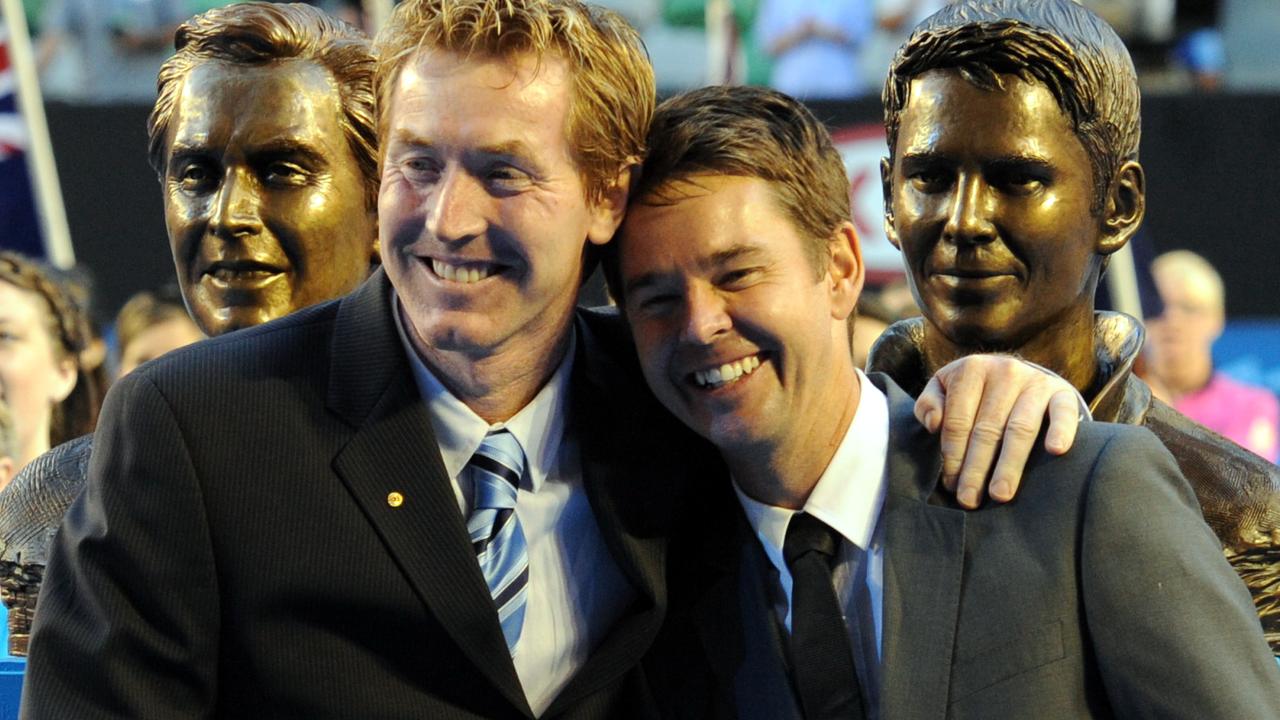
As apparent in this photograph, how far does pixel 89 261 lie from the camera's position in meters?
8.23

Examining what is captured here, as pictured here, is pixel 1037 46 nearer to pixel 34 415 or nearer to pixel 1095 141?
pixel 1095 141

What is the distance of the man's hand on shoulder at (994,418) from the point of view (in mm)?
2477

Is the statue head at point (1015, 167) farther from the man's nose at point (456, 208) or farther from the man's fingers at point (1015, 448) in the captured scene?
the man's nose at point (456, 208)

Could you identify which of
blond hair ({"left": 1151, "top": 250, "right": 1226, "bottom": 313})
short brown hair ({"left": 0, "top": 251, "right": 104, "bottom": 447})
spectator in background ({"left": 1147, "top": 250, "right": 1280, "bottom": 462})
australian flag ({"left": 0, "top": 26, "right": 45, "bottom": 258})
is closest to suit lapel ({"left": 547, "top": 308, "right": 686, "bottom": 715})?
short brown hair ({"left": 0, "top": 251, "right": 104, "bottom": 447})

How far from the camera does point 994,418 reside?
2.52 m

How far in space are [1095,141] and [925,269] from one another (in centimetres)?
35

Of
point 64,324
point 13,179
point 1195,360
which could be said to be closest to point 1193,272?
point 1195,360

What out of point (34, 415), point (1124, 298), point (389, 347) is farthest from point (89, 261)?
point (389, 347)

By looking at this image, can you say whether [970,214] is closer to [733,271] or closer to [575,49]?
[733,271]

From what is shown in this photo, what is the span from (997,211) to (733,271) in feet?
1.67

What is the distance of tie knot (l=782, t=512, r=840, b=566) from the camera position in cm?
254

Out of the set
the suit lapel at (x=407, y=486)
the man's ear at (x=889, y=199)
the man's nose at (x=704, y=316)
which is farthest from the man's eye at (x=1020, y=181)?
the suit lapel at (x=407, y=486)

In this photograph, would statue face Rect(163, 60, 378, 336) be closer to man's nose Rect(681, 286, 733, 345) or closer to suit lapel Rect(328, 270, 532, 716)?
suit lapel Rect(328, 270, 532, 716)

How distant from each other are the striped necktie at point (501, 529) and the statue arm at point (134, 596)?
0.40 m
